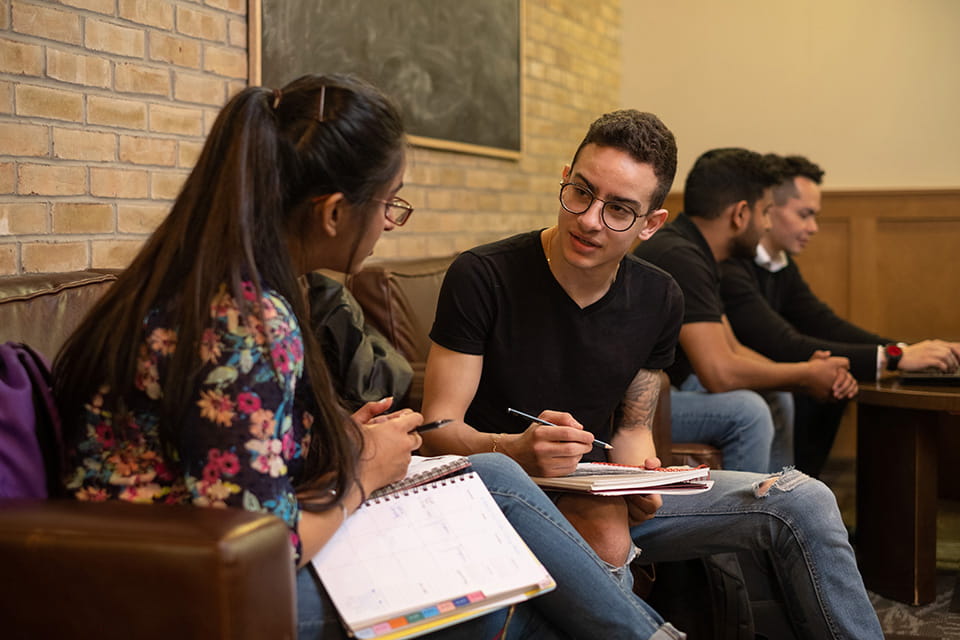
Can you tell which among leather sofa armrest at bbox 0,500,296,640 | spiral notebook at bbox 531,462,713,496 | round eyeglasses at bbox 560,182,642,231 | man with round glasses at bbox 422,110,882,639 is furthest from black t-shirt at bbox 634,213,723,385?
leather sofa armrest at bbox 0,500,296,640

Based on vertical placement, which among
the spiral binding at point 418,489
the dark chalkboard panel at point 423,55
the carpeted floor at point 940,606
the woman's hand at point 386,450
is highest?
the dark chalkboard panel at point 423,55

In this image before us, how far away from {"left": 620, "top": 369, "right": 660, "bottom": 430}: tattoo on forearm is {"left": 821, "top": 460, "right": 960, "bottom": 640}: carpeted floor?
3.56 ft

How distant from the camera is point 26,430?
4.41ft

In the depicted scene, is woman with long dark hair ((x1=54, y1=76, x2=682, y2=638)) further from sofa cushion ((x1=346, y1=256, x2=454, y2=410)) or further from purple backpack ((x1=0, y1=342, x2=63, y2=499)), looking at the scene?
sofa cushion ((x1=346, y1=256, x2=454, y2=410))

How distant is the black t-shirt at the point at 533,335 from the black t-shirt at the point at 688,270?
99 cm

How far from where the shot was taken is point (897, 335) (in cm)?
534

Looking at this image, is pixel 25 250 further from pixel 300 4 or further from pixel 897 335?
pixel 897 335

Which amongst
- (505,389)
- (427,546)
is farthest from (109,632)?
(505,389)

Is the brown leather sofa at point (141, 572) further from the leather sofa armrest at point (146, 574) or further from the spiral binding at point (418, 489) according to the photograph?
the spiral binding at point (418, 489)

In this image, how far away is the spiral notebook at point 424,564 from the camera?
4.34 ft

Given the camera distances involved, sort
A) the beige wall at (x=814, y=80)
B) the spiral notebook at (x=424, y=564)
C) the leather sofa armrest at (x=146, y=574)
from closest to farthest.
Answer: the leather sofa armrest at (x=146, y=574), the spiral notebook at (x=424, y=564), the beige wall at (x=814, y=80)

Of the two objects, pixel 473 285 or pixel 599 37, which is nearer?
pixel 473 285

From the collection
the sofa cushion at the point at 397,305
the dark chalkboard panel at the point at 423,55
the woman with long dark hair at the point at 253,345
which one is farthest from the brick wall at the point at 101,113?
the woman with long dark hair at the point at 253,345

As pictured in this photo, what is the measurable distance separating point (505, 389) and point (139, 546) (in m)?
1.07
